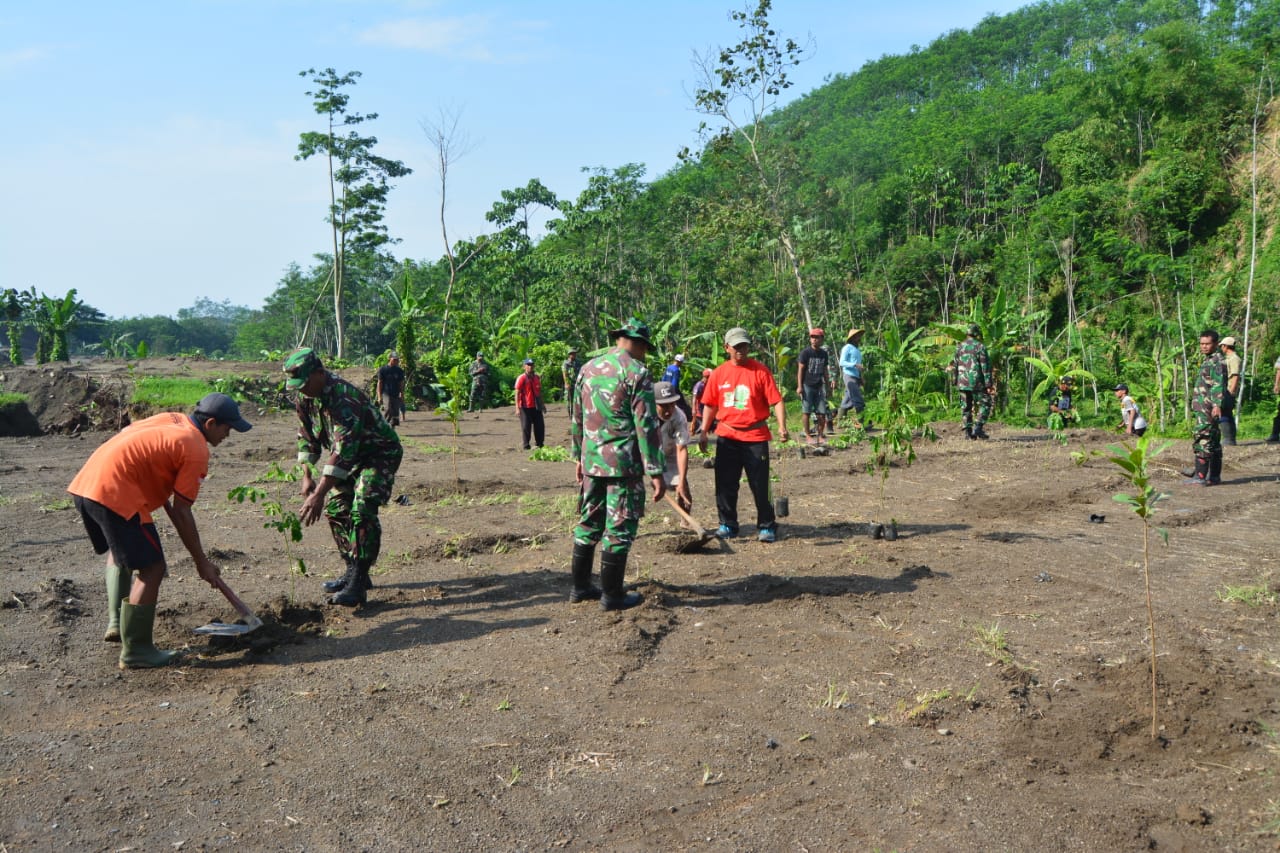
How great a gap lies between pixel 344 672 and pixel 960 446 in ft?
38.3

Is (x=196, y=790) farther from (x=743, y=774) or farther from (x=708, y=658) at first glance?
(x=708, y=658)

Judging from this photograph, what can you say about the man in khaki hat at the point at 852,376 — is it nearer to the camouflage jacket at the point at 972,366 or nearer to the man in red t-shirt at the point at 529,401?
the camouflage jacket at the point at 972,366

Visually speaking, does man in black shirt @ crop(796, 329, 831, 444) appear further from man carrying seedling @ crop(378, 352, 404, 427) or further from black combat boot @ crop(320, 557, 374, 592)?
man carrying seedling @ crop(378, 352, 404, 427)

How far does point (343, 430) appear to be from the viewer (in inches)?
244

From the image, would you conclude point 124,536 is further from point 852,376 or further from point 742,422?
point 852,376

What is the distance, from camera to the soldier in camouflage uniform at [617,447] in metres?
5.91

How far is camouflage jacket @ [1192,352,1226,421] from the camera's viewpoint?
33.3 ft

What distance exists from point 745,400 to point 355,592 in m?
3.52

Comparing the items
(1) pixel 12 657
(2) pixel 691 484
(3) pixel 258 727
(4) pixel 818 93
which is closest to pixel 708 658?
(3) pixel 258 727

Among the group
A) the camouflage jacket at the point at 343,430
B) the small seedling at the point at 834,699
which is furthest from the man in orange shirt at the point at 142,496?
the small seedling at the point at 834,699

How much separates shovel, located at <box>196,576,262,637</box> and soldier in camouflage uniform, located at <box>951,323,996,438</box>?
39.7 ft

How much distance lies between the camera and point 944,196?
35031 millimetres

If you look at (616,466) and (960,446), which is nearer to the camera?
(616,466)

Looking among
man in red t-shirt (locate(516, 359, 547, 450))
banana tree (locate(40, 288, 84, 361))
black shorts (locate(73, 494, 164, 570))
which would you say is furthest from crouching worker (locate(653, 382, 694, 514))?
banana tree (locate(40, 288, 84, 361))
